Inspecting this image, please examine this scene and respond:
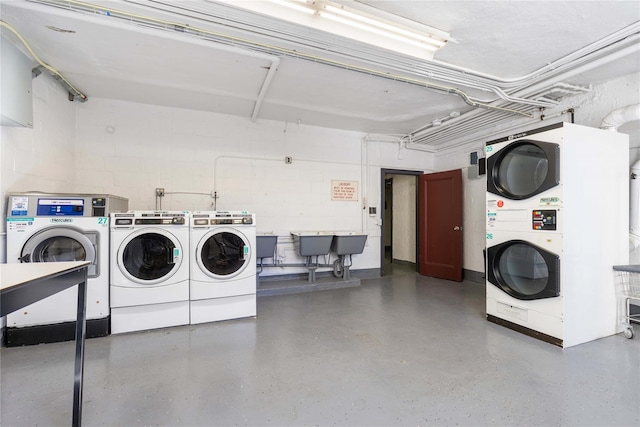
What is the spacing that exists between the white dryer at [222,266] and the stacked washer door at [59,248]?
2.60 feet

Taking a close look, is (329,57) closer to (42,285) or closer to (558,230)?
(558,230)

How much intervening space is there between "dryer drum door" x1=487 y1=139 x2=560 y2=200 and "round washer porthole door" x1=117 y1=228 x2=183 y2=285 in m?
3.39

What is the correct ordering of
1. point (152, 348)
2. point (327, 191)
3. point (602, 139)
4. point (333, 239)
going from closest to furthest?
point (152, 348) < point (602, 139) < point (333, 239) < point (327, 191)

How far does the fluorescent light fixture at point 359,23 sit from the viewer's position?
1.99m

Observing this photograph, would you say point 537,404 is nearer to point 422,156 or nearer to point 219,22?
point 219,22

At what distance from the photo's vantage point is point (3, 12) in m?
2.13

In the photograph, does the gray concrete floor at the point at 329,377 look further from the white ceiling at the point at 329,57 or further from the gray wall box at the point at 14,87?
the white ceiling at the point at 329,57

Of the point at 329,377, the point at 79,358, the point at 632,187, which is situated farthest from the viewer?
the point at 632,187

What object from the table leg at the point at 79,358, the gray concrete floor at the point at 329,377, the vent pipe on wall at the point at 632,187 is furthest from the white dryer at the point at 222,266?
the vent pipe on wall at the point at 632,187

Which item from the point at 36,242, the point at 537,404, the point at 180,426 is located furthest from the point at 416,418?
the point at 36,242

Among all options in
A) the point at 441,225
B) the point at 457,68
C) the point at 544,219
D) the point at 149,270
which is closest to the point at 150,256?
the point at 149,270

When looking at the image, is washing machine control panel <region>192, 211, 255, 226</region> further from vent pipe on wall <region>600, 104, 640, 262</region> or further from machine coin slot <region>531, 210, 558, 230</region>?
vent pipe on wall <region>600, 104, 640, 262</region>

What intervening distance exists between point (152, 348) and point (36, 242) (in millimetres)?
1393

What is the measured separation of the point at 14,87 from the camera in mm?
2344
